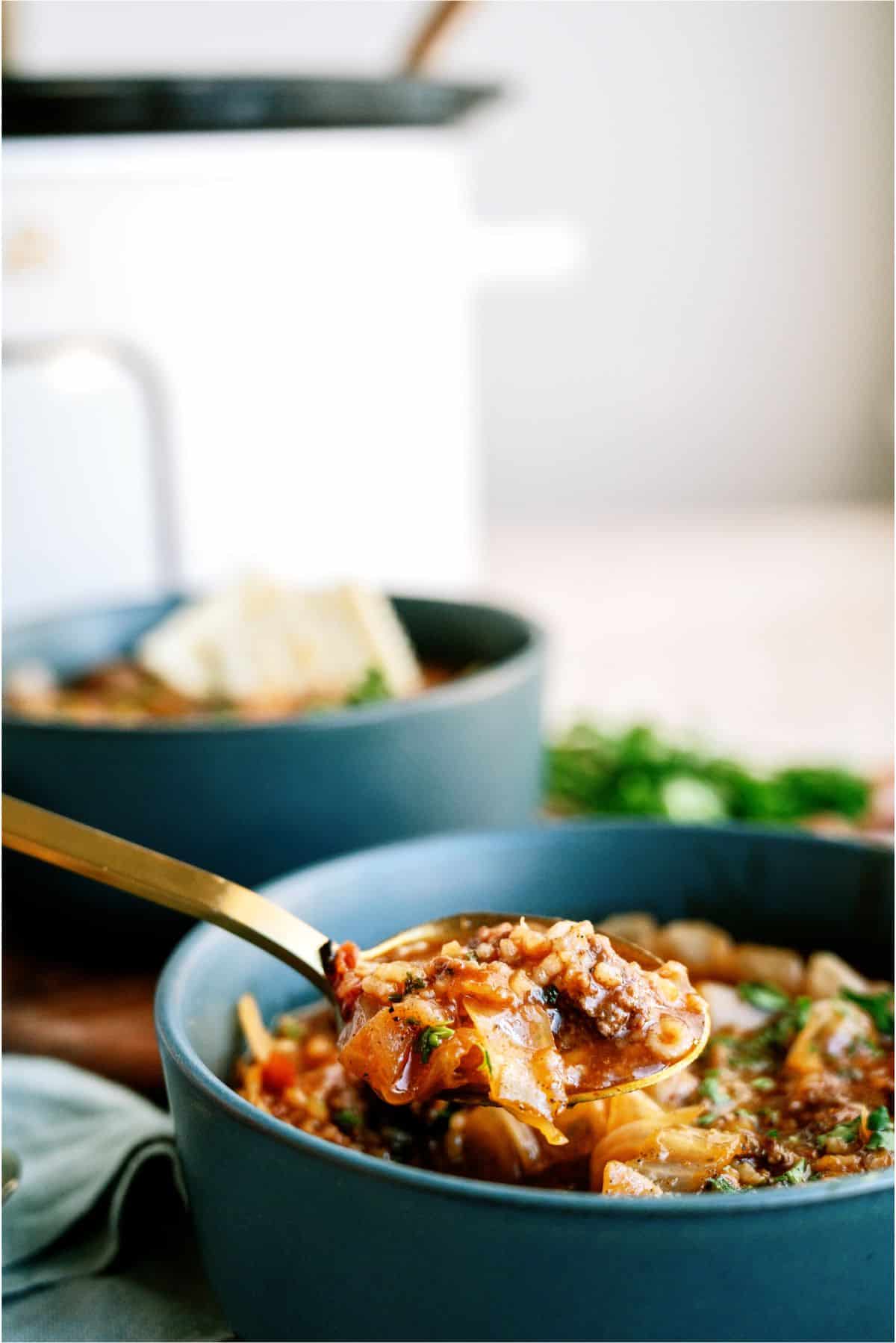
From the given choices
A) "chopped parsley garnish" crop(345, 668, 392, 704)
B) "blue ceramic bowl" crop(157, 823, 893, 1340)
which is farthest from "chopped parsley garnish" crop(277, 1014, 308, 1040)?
"chopped parsley garnish" crop(345, 668, 392, 704)

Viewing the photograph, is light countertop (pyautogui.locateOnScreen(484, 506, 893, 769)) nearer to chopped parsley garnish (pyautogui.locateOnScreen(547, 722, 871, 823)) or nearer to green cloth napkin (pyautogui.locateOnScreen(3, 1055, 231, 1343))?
chopped parsley garnish (pyautogui.locateOnScreen(547, 722, 871, 823))

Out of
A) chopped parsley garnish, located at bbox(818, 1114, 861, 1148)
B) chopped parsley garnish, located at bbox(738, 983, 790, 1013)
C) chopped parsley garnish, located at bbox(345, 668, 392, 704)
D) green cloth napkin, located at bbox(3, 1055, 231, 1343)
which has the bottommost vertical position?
green cloth napkin, located at bbox(3, 1055, 231, 1343)

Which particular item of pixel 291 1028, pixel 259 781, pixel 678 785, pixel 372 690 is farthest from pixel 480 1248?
pixel 678 785

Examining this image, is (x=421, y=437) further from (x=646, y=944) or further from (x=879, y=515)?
(x=879, y=515)

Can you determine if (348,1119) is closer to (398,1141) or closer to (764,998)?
(398,1141)

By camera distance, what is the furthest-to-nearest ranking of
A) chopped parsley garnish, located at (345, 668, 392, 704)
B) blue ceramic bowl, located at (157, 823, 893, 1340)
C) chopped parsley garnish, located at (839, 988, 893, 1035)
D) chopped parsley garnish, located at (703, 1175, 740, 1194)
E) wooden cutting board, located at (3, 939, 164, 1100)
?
chopped parsley garnish, located at (345, 668, 392, 704)
wooden cutting board, located at (3, 939, 164, 1100)
chopped parsley garnish, located at (839, 988, 893, 1035)
chopped parsley garnish, located at (703, 1175, 740, 1194)
blue ceramic bowl, located at (157, 823, 893, 1340)

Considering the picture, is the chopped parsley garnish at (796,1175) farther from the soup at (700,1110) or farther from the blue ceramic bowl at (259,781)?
the blue ceramic bowl at (259,781)
